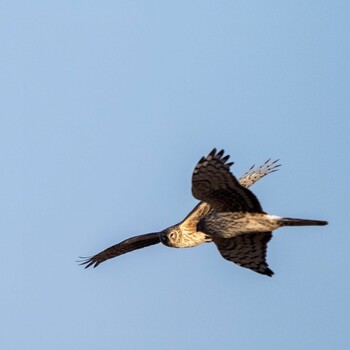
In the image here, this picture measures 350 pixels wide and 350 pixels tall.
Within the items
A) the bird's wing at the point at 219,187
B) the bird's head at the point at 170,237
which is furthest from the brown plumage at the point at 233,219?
the bird's head at the point at 170,237

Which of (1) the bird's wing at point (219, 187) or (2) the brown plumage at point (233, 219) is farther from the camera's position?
(2) the brown plumage at point (233, 219)

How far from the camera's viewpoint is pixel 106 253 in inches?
804

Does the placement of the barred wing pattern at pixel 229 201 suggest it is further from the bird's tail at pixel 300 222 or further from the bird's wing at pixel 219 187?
the bird's tail at pixel 300 222

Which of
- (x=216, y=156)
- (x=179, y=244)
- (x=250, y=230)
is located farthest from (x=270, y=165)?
(x=216, y=156)

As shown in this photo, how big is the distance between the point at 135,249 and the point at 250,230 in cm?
467

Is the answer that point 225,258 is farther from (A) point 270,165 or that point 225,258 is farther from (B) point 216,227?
(A) point 270,165

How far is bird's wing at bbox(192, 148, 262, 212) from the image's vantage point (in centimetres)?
1447

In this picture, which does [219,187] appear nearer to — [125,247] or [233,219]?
[233,219]

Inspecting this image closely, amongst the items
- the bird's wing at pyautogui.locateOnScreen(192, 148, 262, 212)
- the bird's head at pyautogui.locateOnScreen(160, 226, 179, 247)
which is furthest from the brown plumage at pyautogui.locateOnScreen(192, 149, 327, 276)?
the bird's head at pyautogui.locateOnScreen(160, 226, 179, 247)

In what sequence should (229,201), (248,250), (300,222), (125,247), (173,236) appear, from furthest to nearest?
(125,247) → (173,236) → (248,250) → (229,201) → (300,222)

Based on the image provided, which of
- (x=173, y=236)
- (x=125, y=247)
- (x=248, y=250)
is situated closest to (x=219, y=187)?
(x=248, y=250)

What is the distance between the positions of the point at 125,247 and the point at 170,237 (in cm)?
226

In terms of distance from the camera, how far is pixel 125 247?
65.4 feet

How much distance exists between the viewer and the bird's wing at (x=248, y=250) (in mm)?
16297
